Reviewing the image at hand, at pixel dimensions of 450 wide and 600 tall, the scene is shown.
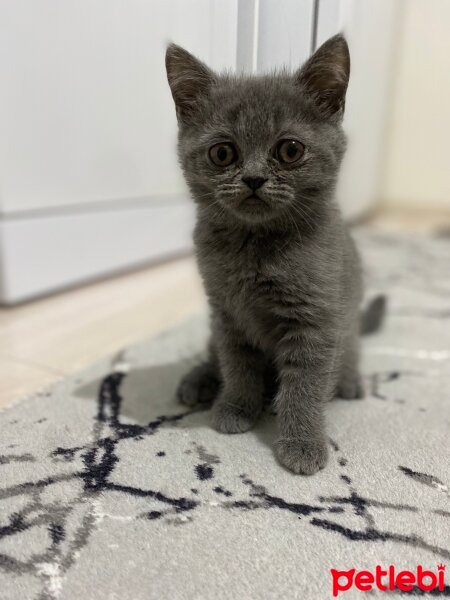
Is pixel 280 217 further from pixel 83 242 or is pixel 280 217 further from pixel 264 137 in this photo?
pixel 83 242

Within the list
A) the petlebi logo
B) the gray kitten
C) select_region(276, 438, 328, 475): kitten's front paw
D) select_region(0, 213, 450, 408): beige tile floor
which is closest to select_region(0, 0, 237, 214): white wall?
select_region(0, 213, 450, 408): beige tile floor

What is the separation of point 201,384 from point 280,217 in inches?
14.9

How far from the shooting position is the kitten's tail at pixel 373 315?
135cm

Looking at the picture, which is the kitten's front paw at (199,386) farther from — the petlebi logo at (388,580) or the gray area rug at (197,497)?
the petlebi logo at (388,580)

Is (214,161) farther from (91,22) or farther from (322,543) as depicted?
(91,22)

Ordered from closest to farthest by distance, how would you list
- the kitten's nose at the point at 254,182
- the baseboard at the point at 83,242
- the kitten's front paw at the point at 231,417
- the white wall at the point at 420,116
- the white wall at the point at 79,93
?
the kitten's nose at the point at 254,182, the kitten's front paw at the point at 231,417, the white wall at the point at 79,93, the baseboard at the point at 83,242, the white wall at the point at 420,116

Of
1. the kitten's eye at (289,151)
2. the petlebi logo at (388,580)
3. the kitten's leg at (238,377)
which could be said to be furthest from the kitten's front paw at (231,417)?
the kitten's eye at (289,151)

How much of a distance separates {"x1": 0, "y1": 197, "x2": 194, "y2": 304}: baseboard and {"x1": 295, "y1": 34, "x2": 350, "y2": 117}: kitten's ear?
0.58m

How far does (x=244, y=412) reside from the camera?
0.87 m

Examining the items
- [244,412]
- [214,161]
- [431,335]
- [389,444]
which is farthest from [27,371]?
[431,335]

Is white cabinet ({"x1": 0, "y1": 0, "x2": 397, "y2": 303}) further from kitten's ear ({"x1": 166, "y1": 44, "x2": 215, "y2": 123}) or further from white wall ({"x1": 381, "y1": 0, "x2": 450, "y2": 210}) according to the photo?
white wall ({"x1": 381, "y1": 0, "x2": 450, "y2": 210})

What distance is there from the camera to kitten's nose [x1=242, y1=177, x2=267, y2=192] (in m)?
0.70

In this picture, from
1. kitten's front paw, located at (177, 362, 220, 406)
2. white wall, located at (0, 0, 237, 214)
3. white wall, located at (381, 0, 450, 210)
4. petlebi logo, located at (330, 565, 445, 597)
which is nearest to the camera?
petlebi logo, located at (330, 565, 445, 597)

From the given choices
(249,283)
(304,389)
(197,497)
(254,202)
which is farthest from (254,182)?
(197,497)
